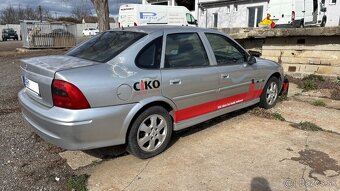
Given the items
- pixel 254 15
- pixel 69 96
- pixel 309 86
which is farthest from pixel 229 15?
pixel 69 96

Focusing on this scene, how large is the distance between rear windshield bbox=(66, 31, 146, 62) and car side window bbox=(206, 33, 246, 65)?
1.21m

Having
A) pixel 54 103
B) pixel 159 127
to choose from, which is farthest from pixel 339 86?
pixel 54 103

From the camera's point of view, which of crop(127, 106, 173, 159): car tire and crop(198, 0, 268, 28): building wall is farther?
crop(198, 0, 268, 28): building wall

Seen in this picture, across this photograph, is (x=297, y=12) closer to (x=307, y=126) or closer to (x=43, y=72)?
(x=307, y=126)

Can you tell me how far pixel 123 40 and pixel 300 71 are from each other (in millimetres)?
6594

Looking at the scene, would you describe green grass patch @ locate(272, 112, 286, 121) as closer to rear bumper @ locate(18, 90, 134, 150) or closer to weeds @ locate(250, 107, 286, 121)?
weeds @ locate(250, 107, 286, 121)

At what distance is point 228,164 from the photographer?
356 cm

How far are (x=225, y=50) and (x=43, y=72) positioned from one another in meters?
2.70

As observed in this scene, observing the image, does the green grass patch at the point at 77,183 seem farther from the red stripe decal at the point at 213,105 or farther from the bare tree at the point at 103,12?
the bare tree at the point at 103,12

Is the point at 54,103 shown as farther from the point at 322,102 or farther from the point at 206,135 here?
the point at 322,102

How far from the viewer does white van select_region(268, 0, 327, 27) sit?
642 inches

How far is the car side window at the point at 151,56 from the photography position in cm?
348

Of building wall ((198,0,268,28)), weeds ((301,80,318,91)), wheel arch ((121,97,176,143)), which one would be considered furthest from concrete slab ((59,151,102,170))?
building wall ((198,0,268,28))

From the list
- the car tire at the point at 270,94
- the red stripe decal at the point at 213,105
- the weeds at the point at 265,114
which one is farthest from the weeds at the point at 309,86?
the red stripe decal at the point at 213,105
